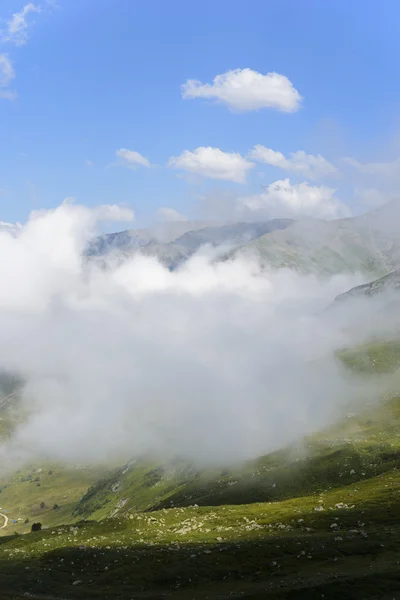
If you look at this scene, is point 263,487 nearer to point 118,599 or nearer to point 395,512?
point 395,512

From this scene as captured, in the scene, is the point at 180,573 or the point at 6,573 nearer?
the point at 180,573

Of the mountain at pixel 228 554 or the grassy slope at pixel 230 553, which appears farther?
the grassy slope at pixel 230 553

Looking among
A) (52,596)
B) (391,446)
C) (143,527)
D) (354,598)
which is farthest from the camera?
(391,446)

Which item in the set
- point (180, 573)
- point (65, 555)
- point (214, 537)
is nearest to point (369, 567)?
point (180, 573)

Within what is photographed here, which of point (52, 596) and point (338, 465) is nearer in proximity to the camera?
point (52, 596)

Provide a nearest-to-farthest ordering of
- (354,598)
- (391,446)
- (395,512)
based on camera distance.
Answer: (354,598) < (395,512) < (391,446)

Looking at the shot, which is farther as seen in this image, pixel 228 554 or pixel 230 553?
pixel 230 553

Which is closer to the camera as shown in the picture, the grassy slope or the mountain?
the mountain

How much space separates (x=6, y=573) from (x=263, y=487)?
10627 cm

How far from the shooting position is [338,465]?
528 ft

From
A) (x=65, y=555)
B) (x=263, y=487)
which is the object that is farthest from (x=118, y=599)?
(x=263, y=487)

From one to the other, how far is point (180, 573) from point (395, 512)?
1489 inches

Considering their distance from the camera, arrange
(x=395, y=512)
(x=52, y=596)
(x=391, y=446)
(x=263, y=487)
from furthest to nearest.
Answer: (x=391, y=446) → (x=263, y=487) → (x=395, y=512) → (x=52, y=596)

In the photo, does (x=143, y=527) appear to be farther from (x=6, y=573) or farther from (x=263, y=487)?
(x=263, y=487)
